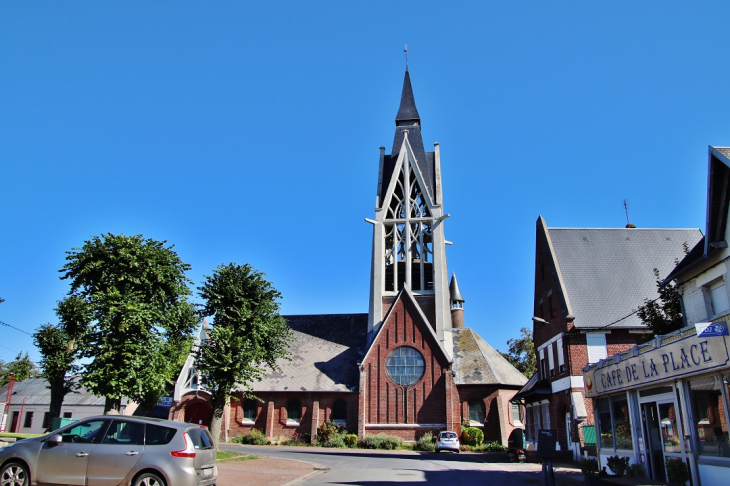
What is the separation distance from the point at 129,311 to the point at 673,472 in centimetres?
2224

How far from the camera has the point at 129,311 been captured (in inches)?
1010

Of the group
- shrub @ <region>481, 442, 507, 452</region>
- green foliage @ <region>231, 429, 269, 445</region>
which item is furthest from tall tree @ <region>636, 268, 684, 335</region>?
green foliage @ <region>231, 429, 269, 445</region>

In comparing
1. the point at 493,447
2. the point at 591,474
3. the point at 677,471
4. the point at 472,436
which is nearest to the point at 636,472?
the point at 591,474

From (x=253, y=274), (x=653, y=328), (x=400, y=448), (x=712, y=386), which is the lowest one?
(x=400, y=448)

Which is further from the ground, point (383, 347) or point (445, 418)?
point (383, 347)

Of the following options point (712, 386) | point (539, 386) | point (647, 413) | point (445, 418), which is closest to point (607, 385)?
point (647, 413)

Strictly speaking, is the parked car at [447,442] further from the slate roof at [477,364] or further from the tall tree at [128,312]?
the tall tree at [128,312]

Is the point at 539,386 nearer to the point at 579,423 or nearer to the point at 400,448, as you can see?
the point at 579,423

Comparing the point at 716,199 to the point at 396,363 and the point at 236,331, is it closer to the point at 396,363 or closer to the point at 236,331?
the point at 236,331

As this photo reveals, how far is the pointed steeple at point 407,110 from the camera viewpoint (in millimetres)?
55594

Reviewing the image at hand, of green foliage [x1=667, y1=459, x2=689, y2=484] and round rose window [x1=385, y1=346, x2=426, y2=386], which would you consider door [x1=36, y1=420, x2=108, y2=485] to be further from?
round rose window [x1=385, y1=346, x2=426, y2=386]

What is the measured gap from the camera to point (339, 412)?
44812 millimetres

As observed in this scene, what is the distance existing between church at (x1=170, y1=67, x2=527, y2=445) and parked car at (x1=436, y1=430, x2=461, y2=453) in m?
3.32

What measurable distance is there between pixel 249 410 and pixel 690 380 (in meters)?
38.5
